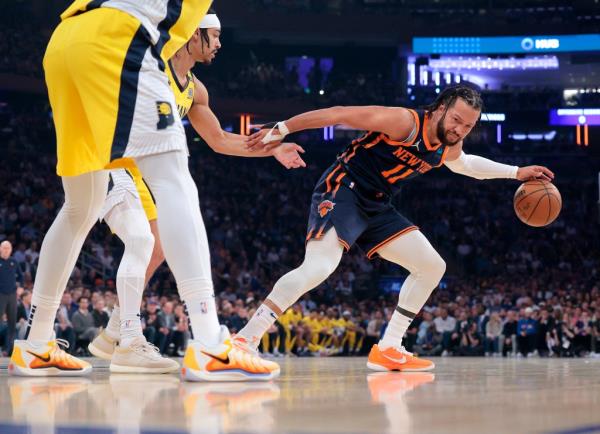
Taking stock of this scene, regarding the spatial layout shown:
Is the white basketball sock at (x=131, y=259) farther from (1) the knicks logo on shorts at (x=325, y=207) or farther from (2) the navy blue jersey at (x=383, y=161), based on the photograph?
(2) the navy blue jersey at (x=383, y=161)

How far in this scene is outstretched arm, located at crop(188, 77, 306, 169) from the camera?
13.8 ft

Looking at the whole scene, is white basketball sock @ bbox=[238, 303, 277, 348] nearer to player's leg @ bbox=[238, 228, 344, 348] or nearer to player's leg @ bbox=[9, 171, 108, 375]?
player's leg @ bbox=[238, 228, 344, 348]

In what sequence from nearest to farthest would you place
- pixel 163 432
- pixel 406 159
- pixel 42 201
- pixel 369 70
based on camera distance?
1. pixel 163 432
2. pixel 406 159
3. pixel 42 201
4. pixel 369 70

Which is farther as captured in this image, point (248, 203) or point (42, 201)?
point (248, 203)

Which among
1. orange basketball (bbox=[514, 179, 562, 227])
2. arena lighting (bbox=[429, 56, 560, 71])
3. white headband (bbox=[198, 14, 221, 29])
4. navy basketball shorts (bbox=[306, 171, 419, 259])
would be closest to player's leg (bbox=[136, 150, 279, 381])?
white headband (bbox=[198, 14, 221, 29])

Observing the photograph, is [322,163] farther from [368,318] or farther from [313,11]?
[368,318]

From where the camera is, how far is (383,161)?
Answer: 5.36 m

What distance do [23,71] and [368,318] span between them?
1185cm

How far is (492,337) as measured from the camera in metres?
17.8

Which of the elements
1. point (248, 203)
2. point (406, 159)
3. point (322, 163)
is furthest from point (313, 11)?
point (406, 159)

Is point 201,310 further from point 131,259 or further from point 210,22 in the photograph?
point 210,22

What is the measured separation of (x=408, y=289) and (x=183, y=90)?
1.90m

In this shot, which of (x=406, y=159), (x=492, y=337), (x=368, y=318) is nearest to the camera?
(x=406, y=159)

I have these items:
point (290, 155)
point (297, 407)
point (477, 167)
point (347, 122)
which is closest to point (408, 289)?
point (477, 167)
